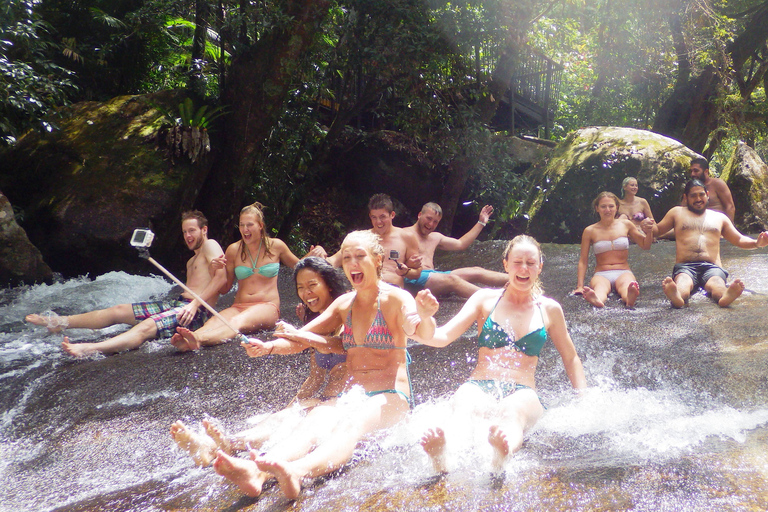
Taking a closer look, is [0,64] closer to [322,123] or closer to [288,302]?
[288,302]

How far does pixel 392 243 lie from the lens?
703 cm

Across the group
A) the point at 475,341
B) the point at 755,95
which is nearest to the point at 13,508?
the point at 475,341

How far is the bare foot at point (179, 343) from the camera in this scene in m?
5.19

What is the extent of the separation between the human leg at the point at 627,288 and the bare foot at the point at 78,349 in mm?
5051

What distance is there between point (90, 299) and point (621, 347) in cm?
628

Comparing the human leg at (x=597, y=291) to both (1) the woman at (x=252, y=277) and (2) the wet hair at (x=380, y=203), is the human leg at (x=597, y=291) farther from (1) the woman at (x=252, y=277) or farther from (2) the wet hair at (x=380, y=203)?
(1) the woman at (x=252, y=277)

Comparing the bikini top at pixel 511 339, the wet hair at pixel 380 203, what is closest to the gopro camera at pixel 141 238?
the bikini top at pixel 511 339

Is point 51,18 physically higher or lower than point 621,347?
higher

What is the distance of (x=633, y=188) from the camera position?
26.9 ft

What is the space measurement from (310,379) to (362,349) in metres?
0.51

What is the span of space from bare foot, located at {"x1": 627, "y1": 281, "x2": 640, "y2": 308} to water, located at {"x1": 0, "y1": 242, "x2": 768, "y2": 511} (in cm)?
14

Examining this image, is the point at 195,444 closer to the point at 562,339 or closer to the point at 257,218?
the point at 562,339

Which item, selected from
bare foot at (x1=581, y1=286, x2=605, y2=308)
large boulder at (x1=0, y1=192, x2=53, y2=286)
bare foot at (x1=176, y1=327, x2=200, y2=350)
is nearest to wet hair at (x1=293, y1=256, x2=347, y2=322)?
bare foot at (x1=176, y1=327, x2=200, y2=350)

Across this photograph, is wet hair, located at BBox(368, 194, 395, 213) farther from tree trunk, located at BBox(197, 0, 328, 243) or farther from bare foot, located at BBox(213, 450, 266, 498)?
bare foot, located at BBox(213, 450, 266, 498)
